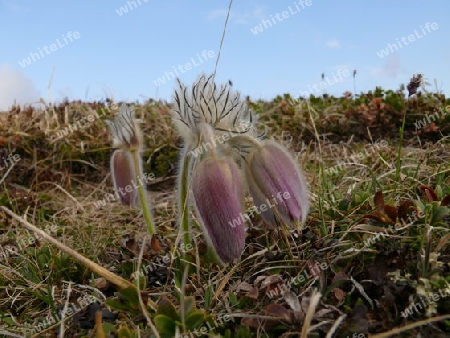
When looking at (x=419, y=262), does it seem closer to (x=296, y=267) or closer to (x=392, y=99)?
(x=296, y=267)

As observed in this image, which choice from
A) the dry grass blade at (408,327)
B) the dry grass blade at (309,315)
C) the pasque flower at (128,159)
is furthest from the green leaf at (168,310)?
the pasque flower at (128,159)

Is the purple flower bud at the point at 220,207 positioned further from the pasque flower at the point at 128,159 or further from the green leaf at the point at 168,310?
the pasque flower at the point at 128,159

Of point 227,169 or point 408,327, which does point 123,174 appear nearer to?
point 227,169

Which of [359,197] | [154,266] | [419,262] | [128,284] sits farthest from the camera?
[359,197]

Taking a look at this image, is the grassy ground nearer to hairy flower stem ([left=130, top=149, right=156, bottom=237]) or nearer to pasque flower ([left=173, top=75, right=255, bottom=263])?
hairy flower stem ([left=130, top=149, right=156, bottom=237])

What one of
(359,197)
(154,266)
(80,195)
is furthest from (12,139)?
(359,197)

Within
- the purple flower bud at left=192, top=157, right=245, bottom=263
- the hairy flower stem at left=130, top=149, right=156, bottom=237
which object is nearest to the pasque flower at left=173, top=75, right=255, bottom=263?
the purple flower bud at left=192, top=157, right=245, bottom=263
